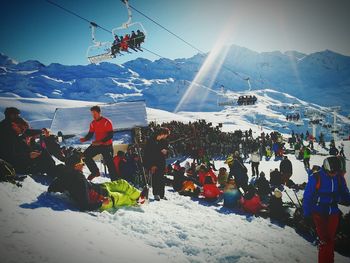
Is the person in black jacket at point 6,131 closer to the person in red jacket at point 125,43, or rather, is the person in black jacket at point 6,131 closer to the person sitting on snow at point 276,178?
the person in red jacket at point 125,43

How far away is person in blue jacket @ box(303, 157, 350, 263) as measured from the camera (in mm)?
4344

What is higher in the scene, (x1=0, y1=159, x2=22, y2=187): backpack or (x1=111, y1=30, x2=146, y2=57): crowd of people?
(x1=111, y1=30, x2=146, y2=57): crowd of people

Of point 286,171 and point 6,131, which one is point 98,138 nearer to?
point 6,131

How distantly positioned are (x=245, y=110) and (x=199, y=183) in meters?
142

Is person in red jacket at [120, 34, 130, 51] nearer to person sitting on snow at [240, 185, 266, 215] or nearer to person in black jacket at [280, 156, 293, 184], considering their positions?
person sitting on snow at [240, 185, 266, 215]

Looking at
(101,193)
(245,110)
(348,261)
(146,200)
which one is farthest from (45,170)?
(245,110)

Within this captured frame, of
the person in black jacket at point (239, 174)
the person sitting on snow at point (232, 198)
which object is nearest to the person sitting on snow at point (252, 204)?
the person sitting on snow at point (232, 198)

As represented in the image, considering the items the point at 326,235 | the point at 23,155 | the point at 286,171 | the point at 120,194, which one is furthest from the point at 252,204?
the point at 23,155

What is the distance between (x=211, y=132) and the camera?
23703mm

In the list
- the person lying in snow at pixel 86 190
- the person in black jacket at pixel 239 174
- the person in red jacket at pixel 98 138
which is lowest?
the person in black jacket at pixel 239 174

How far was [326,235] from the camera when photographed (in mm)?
4355

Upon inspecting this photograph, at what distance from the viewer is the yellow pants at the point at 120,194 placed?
5605 millimetres

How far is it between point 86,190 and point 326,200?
4009mm

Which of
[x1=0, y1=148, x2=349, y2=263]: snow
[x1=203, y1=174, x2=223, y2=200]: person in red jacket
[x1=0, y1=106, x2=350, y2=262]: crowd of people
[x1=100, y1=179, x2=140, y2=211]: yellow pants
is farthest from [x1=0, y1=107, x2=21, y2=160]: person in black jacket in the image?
[x1=203, y1=174, x2=223, y2=200]: person in red jacket
